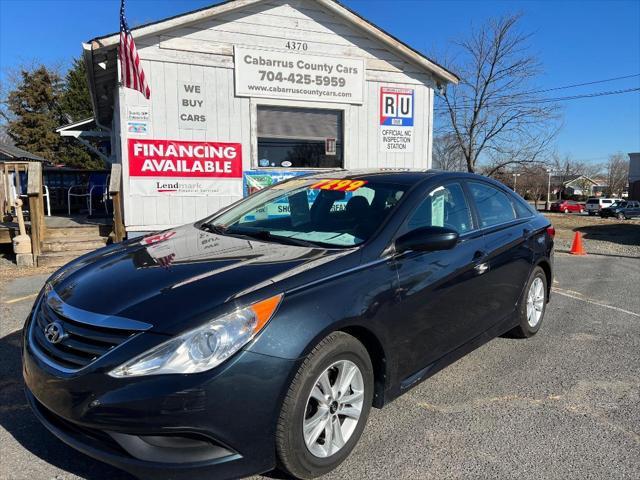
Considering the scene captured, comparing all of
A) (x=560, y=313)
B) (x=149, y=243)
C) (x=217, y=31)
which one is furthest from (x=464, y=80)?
(x=149, y=243)

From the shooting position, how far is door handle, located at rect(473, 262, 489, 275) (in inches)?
141

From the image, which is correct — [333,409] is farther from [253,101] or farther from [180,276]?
[253,101]

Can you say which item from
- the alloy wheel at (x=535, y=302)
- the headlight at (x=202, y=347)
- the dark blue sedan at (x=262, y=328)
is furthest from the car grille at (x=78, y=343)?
the alloy wheel at (x=535, y=302)

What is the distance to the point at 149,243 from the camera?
3.38 m

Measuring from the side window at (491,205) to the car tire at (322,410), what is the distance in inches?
72.8

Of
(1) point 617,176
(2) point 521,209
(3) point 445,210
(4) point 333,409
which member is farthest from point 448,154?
(1) point 617,176

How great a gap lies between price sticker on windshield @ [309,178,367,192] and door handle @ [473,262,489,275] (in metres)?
1.02

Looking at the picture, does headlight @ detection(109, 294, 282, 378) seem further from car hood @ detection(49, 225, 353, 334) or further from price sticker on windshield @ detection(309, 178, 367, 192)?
price sticker on windshield @ detection(309, 178, 367, 192)

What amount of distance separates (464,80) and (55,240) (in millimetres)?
26035

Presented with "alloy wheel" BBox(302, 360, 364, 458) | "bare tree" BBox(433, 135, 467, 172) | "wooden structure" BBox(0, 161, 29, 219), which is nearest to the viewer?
"alloy wheel" BBox(302, 360, 364, 458)

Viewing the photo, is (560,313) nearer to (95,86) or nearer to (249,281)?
(249,281)

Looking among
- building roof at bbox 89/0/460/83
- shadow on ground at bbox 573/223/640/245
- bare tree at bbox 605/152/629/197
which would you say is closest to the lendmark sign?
building roof at bbox 89/0/460/83

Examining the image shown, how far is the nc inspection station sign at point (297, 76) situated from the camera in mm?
8477

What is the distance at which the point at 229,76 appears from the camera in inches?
330
